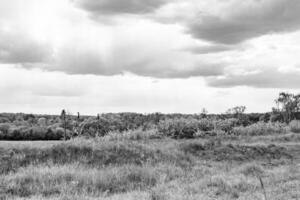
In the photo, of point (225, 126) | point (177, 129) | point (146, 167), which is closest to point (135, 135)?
point (177, 129)

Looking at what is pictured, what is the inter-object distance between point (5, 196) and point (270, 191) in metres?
6.30

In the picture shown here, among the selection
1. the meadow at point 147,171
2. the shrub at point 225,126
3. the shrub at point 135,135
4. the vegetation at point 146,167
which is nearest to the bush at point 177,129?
the vegetation at point 146,167

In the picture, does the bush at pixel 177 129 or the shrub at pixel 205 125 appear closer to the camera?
the bush at pixel 177 129

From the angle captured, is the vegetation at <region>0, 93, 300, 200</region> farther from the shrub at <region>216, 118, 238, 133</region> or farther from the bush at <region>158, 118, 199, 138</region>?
the shrub at <region>216, 118, 238, 133</region>

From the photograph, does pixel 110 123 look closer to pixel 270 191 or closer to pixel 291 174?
pixel 291 174

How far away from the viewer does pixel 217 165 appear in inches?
573

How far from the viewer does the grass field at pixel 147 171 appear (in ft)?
31.2

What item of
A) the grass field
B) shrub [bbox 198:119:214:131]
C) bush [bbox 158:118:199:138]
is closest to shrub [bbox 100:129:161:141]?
bush [bbox 158:118:199:138]

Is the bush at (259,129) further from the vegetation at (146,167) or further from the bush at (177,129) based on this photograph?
the bush at (177,129)

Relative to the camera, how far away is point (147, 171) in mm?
12062

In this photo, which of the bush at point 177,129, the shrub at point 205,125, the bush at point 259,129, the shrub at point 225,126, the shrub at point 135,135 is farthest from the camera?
the shrub at point 225,126

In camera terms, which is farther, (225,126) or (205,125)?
(225,126)

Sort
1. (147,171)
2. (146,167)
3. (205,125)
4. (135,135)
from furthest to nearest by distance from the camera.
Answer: (205,125), (135,135), (146,167), (147,171)

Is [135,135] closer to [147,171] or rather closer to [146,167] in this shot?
[146,167]
